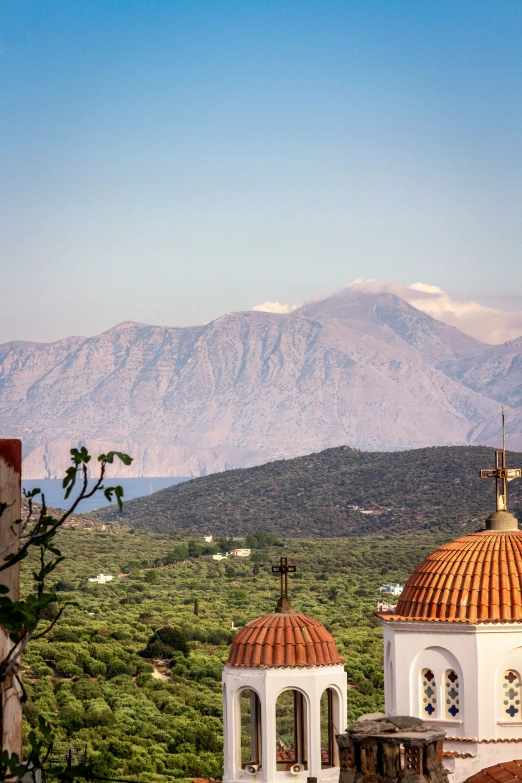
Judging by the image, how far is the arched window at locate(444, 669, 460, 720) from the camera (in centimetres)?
1728

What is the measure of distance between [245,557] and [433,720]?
269ft

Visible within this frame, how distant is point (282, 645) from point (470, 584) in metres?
2.82

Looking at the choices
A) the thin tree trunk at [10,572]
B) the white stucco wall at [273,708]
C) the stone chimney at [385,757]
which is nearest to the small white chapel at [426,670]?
the white stucco wall at [273,708]

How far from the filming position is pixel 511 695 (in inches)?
680

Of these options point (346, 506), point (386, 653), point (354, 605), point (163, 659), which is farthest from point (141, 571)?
point (386, 653)

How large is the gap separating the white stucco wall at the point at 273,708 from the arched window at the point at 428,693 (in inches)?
50.9

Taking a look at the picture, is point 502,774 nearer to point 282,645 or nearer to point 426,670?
point 426,670

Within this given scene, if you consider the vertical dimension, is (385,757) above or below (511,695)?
below

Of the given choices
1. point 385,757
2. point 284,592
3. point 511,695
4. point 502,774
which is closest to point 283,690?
point 284,592

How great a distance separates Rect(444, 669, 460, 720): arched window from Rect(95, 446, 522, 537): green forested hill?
88.5 m

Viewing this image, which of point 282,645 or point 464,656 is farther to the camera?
point 464,656

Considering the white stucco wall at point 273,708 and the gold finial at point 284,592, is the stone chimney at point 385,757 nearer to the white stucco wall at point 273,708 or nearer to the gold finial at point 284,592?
the white stucco wall at point 273,708

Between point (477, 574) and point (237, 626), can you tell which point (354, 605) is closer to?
point (237, 626)

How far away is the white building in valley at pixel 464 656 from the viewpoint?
16906mm
